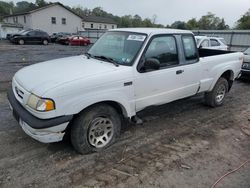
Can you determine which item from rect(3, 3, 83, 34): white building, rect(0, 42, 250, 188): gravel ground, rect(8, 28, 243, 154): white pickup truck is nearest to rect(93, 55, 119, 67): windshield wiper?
rect(8, 28, 243, 154): white pickup truck

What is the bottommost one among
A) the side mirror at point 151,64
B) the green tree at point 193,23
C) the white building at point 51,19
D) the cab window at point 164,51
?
the side mirror at point 151,64

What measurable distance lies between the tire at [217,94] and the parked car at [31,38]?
24468 mm

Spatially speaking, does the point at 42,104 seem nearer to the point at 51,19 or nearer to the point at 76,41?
the point at 76,41

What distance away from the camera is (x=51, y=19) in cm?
4047

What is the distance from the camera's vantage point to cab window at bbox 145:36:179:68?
4.05m

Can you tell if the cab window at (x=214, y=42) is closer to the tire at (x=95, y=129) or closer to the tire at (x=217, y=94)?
the tire at (x=217, y=94)

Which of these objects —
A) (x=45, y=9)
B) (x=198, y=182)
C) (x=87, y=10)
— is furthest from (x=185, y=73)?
(x=87, y=10)

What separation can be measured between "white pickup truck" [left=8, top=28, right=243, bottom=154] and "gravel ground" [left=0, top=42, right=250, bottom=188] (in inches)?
14.3

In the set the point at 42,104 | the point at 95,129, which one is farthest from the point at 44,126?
the point at 95,129

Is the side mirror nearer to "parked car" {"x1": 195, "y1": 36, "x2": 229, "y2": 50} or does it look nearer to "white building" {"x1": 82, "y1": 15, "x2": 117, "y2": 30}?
"parked car" {"x1": 195, "y1": 36, "x2": 229, "y2": 50}

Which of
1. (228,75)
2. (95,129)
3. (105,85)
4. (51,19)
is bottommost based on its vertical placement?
(95,129)

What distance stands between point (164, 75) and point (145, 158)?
A: 62.0 inches

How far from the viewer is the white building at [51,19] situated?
38.9m

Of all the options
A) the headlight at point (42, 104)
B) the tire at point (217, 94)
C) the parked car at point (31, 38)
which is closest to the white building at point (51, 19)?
the parked car at point (31, 38)
